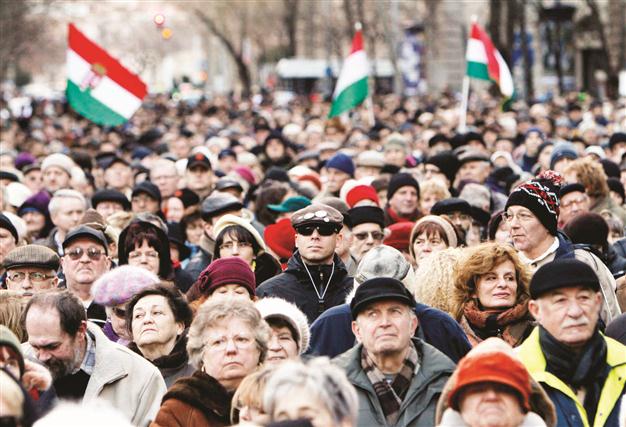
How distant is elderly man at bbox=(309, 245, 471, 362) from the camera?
293 inches

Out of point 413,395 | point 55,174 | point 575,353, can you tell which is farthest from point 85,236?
point 55,174

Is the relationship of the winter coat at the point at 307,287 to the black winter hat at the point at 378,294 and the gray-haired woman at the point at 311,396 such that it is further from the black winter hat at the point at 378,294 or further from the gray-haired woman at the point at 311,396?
the gray-haired woman at the point at 311,396

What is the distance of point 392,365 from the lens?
6766 millimetres

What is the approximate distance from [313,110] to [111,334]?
3270 centimetres

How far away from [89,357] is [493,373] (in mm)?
2525

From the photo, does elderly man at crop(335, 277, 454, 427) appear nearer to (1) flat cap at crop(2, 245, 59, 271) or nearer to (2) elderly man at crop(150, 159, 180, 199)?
(1) flat cap at crop(2, 245, 59, 271)

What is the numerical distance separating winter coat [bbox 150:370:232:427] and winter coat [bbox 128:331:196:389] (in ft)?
3.62

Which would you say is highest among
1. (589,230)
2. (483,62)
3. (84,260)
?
(483,62)

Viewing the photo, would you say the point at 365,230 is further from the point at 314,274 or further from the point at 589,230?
the point at 314,274

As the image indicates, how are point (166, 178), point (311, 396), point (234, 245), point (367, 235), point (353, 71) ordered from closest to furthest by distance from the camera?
1. point (311, 396)
2. point (234, 245)
3. point (367, 235)
4. point (166, 178)
5. point (353, 71)

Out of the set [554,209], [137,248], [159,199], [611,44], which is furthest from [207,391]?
[611,44]

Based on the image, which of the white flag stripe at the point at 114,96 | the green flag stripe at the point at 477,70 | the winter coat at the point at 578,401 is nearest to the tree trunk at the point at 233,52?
the green flag stripe at the point at 477,70

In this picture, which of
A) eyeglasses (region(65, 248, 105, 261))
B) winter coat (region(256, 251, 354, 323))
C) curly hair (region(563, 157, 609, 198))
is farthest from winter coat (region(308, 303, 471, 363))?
curly hair (region(563, 157, 609, 198))

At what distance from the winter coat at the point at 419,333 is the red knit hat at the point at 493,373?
5.50 ft
